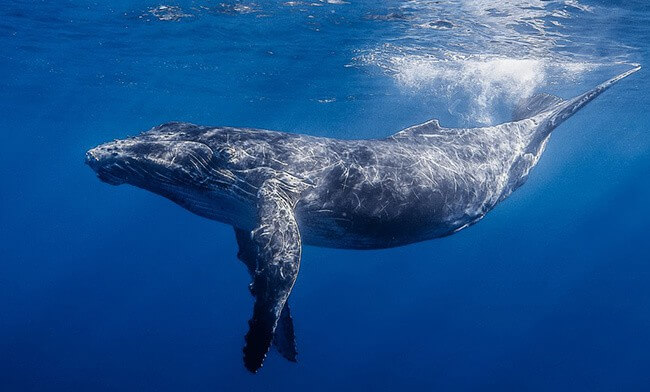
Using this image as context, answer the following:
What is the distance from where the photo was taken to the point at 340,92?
34.3 metres

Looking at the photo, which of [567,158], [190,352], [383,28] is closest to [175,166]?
[383,28]

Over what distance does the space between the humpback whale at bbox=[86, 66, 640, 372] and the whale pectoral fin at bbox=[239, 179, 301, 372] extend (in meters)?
0.02

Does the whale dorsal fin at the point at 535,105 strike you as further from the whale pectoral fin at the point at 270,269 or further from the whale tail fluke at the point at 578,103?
the whale pectoral fin at the point at 270,269

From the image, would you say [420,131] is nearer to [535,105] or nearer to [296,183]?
[296,183]

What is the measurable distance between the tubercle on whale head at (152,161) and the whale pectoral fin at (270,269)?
113cm

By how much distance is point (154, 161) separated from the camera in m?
5.94

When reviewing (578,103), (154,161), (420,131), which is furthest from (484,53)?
(154,161)

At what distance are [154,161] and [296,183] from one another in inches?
75.7

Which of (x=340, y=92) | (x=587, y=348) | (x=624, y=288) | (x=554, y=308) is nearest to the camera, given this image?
(x=340, y=92)

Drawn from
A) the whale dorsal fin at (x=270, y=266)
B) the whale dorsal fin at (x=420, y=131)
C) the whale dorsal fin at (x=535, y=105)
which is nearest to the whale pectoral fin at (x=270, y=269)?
the whale dorsal fin at (x=270, y=266)

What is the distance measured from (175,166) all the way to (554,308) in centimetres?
4547

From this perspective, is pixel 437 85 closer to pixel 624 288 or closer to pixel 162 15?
pixel 162 15

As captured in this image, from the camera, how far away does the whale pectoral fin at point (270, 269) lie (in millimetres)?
4633

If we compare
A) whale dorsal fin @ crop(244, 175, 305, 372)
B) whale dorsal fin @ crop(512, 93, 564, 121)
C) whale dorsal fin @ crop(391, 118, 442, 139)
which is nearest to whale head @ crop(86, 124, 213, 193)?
whale dorsal fin @ crop(244, 175, 305, 372)
